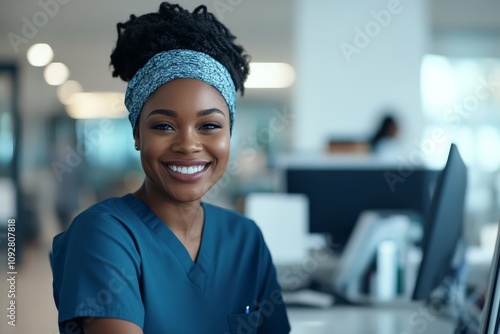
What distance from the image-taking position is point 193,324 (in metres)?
1.16

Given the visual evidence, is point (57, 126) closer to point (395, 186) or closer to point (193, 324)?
point (395, 186)

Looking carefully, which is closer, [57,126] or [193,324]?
[193,324]

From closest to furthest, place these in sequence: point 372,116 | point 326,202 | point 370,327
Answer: point 370,327 → point 326,202 → point 372,116

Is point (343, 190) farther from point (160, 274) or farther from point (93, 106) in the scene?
point (93, 106)

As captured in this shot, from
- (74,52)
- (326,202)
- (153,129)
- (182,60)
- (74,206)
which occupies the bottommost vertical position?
(74,206)

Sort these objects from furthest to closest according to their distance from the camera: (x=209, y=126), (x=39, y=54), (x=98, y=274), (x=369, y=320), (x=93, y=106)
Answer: (x=93, y=106) → (x=39, y=54) → (x=369, y=320) → (x=209, y=126) → (x=98, y=274)

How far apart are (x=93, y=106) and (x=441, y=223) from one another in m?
8.31

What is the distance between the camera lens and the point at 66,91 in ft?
29.9

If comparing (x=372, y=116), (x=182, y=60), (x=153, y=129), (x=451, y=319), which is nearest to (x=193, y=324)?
(x=153, y=129)

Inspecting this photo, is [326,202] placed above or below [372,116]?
below

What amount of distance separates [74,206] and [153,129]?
6868mm

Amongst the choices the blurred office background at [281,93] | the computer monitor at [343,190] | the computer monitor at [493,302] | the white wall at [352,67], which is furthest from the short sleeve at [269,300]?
the white wall at [352,67]

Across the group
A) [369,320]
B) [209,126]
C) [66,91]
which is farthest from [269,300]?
[66,91]

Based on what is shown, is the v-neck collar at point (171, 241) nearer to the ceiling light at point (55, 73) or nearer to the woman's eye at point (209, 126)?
the woman's eye at point (209, 126)
